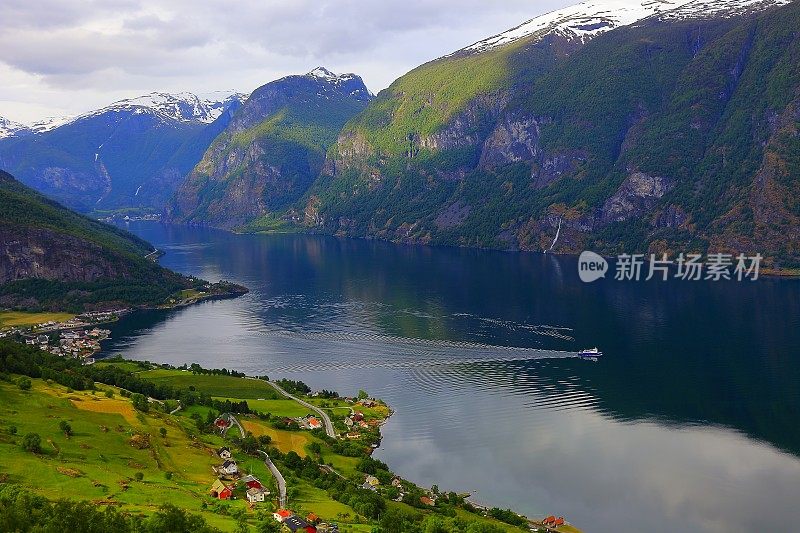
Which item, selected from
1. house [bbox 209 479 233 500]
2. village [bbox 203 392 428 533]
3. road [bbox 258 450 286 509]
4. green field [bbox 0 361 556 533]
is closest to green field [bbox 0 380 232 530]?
green field [bbox 0 361 556 533]

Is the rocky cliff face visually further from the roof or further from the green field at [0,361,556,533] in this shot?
the roof

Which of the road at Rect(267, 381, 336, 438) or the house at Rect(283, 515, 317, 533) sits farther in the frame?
the road at Rect(267, 381, 336, 438)

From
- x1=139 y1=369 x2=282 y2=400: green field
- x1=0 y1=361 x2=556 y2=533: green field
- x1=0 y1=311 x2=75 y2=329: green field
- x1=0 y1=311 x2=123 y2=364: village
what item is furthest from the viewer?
x1=0 y1=311 x2=75 y2=329: green field

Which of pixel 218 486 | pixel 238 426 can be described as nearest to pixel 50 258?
pixel 238 426

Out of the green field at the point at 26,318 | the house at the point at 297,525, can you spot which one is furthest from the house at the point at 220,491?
the green field at the point at 26,318

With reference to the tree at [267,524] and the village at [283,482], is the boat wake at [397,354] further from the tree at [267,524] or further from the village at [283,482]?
the tree at [267,524]
